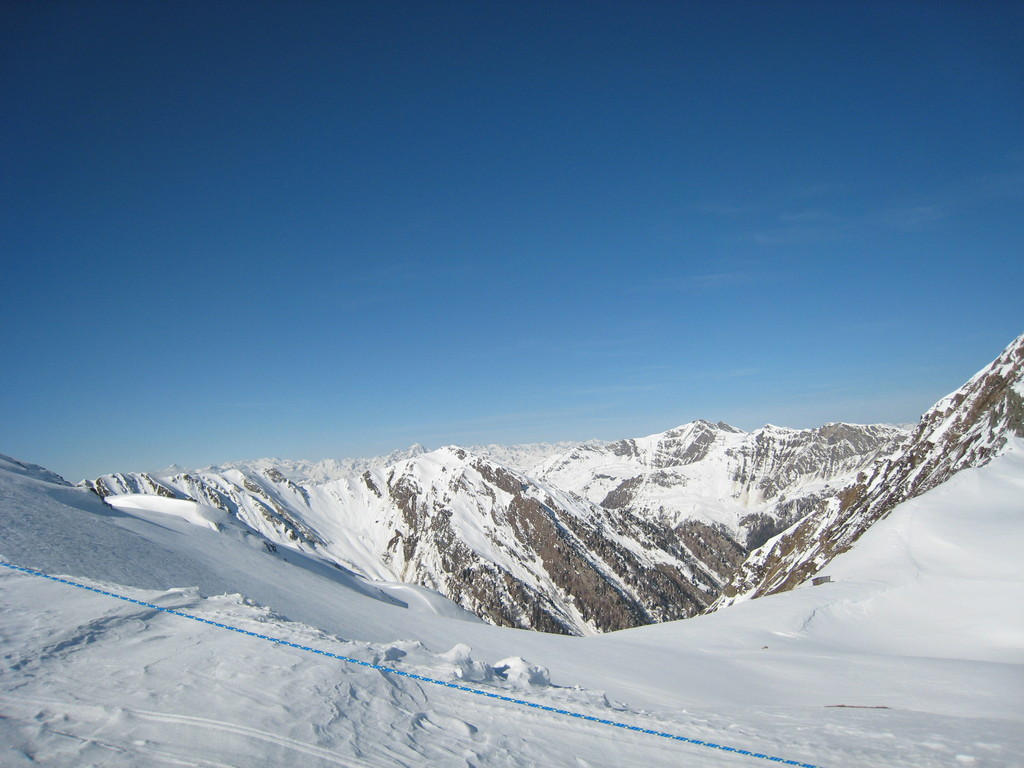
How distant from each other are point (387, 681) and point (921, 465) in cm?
9073

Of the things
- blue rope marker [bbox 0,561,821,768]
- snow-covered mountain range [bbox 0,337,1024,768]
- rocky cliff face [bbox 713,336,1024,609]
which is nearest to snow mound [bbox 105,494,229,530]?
snow-covered mountain range [bbox 0,337,1024,768]

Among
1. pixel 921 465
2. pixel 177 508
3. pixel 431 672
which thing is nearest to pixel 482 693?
pixel 431 672

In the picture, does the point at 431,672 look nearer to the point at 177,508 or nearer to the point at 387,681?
the point at 387,681

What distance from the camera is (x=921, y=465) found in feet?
246

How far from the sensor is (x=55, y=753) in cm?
536

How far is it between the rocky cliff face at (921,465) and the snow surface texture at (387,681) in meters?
49.0

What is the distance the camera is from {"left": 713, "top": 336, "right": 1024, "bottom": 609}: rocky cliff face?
198 feet

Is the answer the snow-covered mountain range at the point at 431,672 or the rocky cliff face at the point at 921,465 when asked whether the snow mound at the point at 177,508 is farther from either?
the rocky cliff face at the point at 921,465

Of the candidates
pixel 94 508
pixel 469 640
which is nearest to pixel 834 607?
pixel 469 640

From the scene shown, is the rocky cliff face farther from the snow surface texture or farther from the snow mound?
the snow mound

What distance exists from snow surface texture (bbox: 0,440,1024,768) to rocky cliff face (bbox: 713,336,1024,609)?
161 ft

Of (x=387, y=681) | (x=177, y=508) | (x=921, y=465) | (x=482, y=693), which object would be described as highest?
(x=921, y=465)

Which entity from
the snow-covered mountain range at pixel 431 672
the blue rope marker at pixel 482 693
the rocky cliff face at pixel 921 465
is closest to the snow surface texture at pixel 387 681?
the snow-covered mountain range at pixel 431 672

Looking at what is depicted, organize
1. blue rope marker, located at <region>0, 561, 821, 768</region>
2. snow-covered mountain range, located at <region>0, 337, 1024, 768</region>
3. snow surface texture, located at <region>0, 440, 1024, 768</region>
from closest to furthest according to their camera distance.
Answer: snow surface texture, located at <region>0, 440, 1024, 768</region> → snow-covered mountain range, located at <region>0, 337, 1024, 768</region> → blue rope marker, located at <region>0, 561, 821, 768</region>
